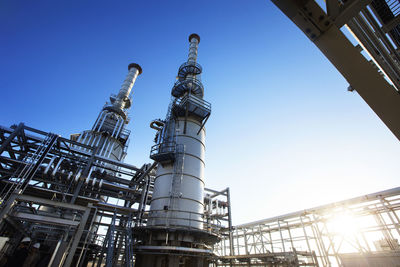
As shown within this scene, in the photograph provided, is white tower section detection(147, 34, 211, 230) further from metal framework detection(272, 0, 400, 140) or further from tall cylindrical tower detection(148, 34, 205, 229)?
metal framework detection(272, 0, 400, 140)

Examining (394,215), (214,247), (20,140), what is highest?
(20,140)

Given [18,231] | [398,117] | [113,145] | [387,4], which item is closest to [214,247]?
[18,231]

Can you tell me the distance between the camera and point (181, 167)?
1346 centimetres

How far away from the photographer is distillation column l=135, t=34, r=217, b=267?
10773 mm

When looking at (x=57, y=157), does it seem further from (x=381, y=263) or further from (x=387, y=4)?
(x=381, y=263)

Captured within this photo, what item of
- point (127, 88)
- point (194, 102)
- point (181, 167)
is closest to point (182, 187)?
point (181, 167)

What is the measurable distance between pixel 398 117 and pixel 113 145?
81.3ft

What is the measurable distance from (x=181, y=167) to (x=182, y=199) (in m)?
2.20

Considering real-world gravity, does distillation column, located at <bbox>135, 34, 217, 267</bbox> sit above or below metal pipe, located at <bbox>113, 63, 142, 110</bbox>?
below

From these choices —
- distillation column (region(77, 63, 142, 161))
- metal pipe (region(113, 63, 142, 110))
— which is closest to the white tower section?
distillation column (region(77, 63, 142, 161))

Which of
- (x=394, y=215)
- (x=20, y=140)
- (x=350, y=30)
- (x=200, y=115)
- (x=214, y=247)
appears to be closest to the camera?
(x=350, y=30)

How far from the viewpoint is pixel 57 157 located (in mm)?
15391

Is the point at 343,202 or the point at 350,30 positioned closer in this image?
the point at 350,30

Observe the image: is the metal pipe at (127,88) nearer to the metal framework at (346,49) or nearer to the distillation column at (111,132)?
the distillation column at (111,132)
